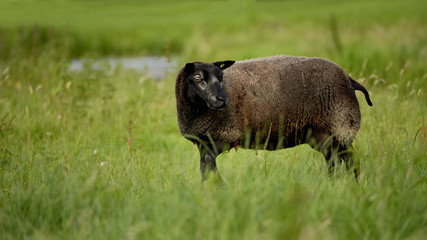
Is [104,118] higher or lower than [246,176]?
lower

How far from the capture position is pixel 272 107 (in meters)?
4.88

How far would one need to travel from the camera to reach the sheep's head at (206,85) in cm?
439

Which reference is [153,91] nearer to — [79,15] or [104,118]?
[104,118]

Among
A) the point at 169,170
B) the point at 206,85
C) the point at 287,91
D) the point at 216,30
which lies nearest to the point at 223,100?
the point at 206,85

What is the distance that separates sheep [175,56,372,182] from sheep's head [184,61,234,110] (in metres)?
0.01

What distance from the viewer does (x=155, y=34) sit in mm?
22766

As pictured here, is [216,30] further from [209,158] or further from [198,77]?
[209,158]

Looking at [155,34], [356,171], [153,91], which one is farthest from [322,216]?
[155,34]

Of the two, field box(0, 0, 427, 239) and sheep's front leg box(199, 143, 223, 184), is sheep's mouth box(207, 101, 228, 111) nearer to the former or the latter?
sheep's front leg box(199, 143, 223, 184)

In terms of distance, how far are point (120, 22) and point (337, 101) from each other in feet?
76.7

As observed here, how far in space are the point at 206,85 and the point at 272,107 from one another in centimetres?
82

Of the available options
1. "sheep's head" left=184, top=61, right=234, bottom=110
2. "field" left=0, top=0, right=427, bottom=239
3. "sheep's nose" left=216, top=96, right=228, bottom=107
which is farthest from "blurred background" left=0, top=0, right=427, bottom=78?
"sheep's nose" left=216, top=96, right=228, bottom=107

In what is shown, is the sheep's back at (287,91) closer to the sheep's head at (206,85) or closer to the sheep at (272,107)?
the sheep at (272,107)

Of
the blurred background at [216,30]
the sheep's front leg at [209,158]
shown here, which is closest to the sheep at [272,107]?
the sheep's front leg at [209,158]
